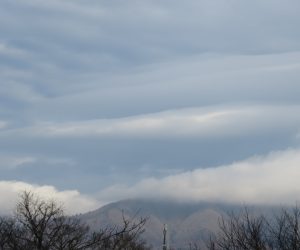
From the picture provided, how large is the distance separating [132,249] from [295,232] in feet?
87.5

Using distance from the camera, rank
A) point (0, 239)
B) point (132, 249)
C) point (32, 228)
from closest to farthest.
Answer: point (32, 228), point (0, 239), point (132, 249)

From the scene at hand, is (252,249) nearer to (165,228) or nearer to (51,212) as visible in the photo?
(51,212)

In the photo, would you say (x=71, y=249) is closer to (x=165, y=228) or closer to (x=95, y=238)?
(x=95, y=238)

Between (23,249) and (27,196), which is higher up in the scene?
(27,196)

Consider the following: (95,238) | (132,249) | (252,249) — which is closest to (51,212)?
(95,238)

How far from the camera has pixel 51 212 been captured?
96.7 ft

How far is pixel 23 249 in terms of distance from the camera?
28062 millimetres

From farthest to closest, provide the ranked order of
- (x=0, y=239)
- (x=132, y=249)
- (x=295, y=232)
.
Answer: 1. (x=132, y=249)
2. (x=0, y=239)
3. (x=295, y=232)

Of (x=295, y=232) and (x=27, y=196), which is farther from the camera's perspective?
(x=27, y=196)

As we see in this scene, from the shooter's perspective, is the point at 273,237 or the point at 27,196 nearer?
the point at 273,237

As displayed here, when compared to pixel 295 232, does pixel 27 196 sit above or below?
above

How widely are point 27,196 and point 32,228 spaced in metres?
3.65

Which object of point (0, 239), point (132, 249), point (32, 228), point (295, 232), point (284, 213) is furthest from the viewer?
point (132, 249)

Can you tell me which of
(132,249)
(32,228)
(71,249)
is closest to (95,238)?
(71,249)
